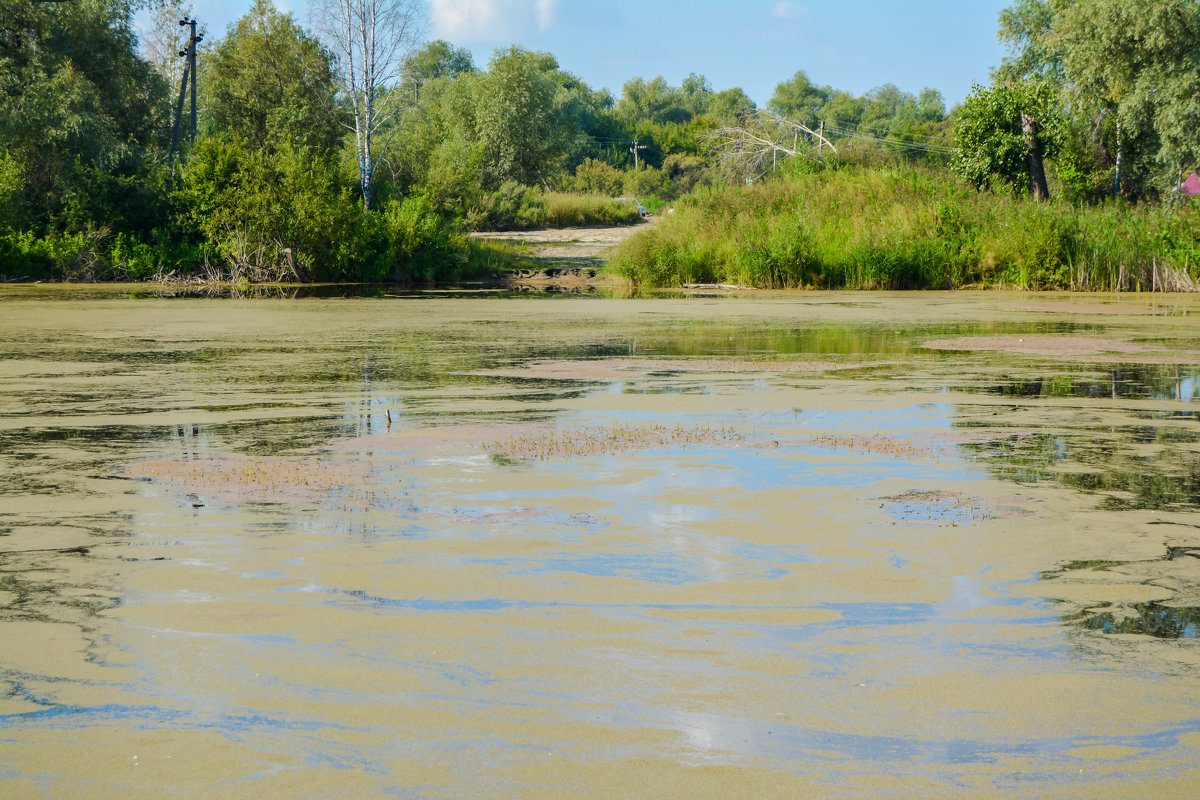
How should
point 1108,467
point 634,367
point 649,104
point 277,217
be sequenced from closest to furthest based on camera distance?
point 1108,467 → point 634,367 → point 277,217 → point 649,104

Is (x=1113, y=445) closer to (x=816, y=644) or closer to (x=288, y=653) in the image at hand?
(x=816, y=644)

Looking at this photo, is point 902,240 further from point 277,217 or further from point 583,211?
point 583,211

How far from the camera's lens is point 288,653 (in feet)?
10.8

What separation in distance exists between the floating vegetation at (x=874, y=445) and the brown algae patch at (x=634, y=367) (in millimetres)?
3390

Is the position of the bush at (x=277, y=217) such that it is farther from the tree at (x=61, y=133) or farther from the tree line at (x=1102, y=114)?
the tree line at (x=1102, y=114)

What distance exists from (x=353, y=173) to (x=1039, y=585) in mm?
32351

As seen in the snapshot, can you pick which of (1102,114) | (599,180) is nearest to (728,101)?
(599,180)

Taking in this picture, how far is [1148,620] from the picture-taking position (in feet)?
11.8

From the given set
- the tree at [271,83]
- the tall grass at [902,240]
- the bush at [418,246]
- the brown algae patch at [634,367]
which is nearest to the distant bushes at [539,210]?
the tree at [271,83]

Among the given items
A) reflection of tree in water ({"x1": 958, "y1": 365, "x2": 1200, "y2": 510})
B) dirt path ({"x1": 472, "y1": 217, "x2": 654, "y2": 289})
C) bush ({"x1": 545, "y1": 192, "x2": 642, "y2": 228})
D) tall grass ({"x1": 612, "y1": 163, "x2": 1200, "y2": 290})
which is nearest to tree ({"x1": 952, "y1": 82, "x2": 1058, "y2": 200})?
tall grass ({"x1": 612, "y1": 163, "x2": 1200, "y2": 290})

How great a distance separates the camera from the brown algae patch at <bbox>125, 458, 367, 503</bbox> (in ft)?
17.7

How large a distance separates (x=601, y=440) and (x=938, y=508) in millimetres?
2367

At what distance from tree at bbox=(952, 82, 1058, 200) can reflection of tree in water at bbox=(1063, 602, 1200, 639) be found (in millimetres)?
29161

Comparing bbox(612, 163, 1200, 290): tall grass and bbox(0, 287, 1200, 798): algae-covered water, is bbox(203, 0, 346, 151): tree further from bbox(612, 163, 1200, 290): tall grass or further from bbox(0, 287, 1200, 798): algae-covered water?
bbox(0, 287, 1200, 798): algae-covered water
